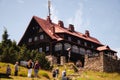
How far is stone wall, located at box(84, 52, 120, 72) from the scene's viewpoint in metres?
61.2

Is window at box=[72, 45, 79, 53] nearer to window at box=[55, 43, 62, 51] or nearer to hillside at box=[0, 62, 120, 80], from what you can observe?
window at box=[55, 43, 62, 51]

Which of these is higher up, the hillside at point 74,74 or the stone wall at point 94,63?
the stone wall at point 94,63

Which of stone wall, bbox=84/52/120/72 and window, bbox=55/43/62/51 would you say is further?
window, bbox=55/43/62/51

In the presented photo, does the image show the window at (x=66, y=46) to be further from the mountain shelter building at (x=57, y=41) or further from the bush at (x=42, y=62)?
the bush at (x=42, y=62)

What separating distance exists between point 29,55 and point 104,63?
45.4 feet

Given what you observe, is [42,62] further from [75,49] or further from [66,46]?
[75,49]

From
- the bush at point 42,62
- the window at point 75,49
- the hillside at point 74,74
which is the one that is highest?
the window at point 75,49

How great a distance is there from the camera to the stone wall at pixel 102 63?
6125 cm

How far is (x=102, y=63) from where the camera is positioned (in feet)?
200

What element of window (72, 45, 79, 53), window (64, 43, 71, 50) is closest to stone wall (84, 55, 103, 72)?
window (64, 43, 71, 50)

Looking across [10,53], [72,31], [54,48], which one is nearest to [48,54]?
[54,48]

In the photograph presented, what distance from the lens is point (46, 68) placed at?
56375 millimetres

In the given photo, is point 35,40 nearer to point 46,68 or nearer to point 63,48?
point 63,48

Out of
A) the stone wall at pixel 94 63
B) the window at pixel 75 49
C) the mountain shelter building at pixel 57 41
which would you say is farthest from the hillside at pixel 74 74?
the window at pixel 75 49
